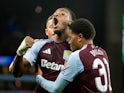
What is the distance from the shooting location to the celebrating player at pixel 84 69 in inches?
103

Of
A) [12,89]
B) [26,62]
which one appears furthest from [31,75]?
[26,62]

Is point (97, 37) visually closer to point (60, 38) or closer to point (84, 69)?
point (60, 38)

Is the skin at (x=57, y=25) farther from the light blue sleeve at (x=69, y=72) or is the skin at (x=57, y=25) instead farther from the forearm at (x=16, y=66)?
the light blue sleeve at (x=69, y=72)

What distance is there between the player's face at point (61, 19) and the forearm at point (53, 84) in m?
0.30

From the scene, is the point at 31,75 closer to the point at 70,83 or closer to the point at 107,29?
the point at 107,29

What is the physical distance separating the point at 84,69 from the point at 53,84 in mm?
182

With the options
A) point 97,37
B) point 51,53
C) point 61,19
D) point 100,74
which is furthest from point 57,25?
point 97,37

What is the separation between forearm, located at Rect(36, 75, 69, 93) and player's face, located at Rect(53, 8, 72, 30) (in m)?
0.30

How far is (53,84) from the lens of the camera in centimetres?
266

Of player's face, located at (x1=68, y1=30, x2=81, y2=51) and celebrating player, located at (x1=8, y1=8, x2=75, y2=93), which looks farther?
celebrating player, located at (x1=8, y1=8, x2=75, y2=93)

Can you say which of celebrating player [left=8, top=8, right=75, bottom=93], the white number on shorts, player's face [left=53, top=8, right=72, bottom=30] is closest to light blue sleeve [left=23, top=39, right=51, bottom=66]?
celebrating player [left=8, top=8, right=75, bottom=93]

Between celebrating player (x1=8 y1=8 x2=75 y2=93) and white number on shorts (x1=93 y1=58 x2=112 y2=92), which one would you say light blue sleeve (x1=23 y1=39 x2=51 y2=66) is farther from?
white number on shorts (x1=93 y1=58 x2=112 y2=92)

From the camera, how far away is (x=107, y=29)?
20.7 feet

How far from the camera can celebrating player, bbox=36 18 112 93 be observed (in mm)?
2604
